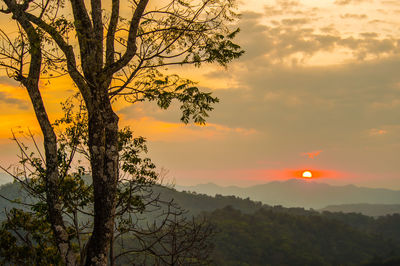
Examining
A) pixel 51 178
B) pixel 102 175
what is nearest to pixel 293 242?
pixel 51 178

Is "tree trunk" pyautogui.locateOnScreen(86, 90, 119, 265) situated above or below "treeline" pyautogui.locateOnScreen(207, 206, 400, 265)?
above

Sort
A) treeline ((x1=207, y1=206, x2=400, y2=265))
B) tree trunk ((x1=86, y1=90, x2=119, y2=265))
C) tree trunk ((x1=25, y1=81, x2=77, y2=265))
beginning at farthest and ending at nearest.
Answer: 1. treeline ((x1=207, y1=206, x2=400, y2=265))
2. tree trunk ((x1=25, y1=81, x2=77, y2=265))
3. tree trunk ((x1=86, y1=90, x2=119, y2=265))

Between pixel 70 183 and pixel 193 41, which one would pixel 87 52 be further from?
pixel 70 183

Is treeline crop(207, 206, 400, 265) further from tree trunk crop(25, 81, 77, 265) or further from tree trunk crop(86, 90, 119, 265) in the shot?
tree trunk crop(86, 90, 119, 265)

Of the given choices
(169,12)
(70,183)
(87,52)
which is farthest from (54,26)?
(70,183)

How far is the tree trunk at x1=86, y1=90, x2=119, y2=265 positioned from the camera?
6766 mm

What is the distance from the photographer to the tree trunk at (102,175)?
6766 millimetres

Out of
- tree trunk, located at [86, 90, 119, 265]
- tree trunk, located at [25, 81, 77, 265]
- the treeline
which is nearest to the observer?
tree trunk, located at [86, 90, 119, 265]

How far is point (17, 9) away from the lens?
7.21 meters

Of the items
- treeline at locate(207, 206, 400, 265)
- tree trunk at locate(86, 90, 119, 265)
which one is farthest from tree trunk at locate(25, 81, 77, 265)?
treeline at locate(207, 206, 400, 265)

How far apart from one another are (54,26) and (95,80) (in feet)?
3.70

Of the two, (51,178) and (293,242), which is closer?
(51,178)

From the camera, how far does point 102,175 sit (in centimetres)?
693

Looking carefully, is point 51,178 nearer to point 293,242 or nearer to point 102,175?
point 102,175
